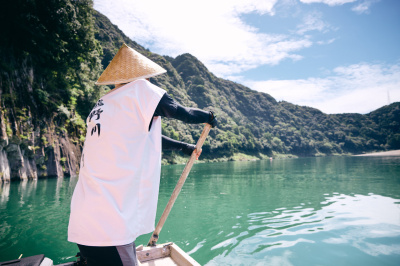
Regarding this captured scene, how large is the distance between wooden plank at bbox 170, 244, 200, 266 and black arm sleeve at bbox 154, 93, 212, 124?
2.33 metres

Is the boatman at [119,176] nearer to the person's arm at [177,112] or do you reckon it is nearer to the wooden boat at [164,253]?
the person's arm at [177,112]

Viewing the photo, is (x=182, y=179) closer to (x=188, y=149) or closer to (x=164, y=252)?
(x=188, y=149)

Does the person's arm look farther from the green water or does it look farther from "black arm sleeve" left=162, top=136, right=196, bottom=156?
the green water

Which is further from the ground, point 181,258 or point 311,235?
point 181,258

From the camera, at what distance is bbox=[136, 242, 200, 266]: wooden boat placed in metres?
3.63

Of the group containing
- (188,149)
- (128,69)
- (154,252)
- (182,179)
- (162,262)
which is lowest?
(162,262)

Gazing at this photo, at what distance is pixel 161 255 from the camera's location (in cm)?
389

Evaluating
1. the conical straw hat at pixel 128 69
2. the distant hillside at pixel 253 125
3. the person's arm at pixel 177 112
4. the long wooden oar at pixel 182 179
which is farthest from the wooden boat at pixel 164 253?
the distant hillside at pixel 253 125

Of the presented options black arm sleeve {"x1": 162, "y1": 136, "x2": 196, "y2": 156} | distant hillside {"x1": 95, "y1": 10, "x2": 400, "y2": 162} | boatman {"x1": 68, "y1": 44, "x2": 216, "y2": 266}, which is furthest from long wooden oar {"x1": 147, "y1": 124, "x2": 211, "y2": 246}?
distant hillside {"x1": 95, "y1": 10, "x2": 400, "y2": 162}

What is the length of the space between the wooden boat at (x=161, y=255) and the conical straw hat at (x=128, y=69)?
2.88 metres

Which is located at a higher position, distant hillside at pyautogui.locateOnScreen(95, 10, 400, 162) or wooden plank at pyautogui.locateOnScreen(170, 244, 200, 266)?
distant hillside at pyautogui.locateOnScreen(95, 10, 400, 162)

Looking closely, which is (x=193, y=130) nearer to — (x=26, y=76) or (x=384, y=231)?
(x=26, y=76)

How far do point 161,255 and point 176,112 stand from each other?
3112mm

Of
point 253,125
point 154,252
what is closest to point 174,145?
point 154,252
